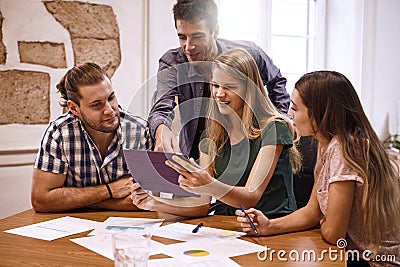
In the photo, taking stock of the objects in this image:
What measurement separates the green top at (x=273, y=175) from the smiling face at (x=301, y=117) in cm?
19

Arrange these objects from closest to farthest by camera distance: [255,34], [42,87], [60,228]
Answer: [60,228], [42,87], [255,34]

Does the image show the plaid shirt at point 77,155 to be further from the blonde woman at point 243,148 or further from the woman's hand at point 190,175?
the woman's hand at point 190,175

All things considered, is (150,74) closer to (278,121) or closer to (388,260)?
(278,121)

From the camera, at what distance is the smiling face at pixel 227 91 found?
1839mm

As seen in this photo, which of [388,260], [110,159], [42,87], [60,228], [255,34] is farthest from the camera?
[255,34]

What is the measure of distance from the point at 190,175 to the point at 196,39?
760mm

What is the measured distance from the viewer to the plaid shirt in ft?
6.35

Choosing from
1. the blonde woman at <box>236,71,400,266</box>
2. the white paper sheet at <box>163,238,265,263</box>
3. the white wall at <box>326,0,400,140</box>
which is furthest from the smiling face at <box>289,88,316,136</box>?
the white wall at <box>326,0,400,140</box>

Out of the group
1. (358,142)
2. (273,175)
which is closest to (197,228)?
(273,175)

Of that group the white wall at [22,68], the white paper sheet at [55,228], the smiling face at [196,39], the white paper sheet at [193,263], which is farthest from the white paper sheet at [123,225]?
the white wall at [22,68]

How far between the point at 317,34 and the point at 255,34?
519 mm

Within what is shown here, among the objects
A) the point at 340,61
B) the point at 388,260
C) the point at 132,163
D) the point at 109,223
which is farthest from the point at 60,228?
the point at 340,61

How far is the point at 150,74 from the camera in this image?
10.0ft

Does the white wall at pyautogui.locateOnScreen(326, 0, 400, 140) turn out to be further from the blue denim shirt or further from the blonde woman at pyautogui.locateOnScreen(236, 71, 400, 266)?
the blonde woman at pyautogui.locateOnScreen(236, 71, 400, 266)
